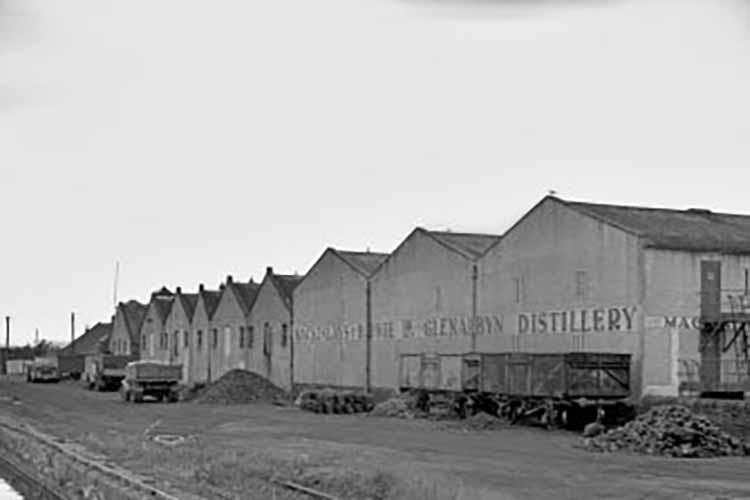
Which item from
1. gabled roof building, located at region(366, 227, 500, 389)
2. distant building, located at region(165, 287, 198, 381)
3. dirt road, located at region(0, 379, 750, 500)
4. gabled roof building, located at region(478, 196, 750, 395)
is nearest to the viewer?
dirt road, located at region(0, 379, 750, 500)

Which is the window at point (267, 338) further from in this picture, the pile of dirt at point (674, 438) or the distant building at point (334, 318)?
the pile of dirt at point (674, 438)

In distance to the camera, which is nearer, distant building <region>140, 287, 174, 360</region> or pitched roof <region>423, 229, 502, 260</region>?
pitched roof <region>423, 229, 502, 260</region>

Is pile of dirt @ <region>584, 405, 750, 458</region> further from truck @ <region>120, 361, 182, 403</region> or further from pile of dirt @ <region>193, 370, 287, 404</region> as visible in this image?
truck @ <region>120, 361, 182, 403</region>

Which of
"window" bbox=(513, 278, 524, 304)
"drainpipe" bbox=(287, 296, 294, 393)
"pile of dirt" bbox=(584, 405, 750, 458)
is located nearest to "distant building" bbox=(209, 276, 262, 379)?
"drainpipe" bbox=(287, 296, 294, 393)

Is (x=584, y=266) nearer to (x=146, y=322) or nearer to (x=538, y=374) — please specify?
(x=538, y=374)

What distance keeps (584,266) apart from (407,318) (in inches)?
632


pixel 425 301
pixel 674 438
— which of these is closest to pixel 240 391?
pixel 425 301

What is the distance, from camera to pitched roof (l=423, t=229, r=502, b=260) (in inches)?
2195

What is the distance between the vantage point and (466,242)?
Result: 60.0 metres

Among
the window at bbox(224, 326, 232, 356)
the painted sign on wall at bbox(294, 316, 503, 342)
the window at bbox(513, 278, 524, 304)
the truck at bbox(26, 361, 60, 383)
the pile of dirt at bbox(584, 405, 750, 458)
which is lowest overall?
the truck at bbox(26, 361, 60, 383)

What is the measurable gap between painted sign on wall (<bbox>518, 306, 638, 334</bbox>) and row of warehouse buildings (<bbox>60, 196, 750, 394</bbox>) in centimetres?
5

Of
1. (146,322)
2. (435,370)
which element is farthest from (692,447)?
(146,322)

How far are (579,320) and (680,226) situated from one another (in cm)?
543

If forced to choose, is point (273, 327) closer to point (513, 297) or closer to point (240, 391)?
point (240, 391)
